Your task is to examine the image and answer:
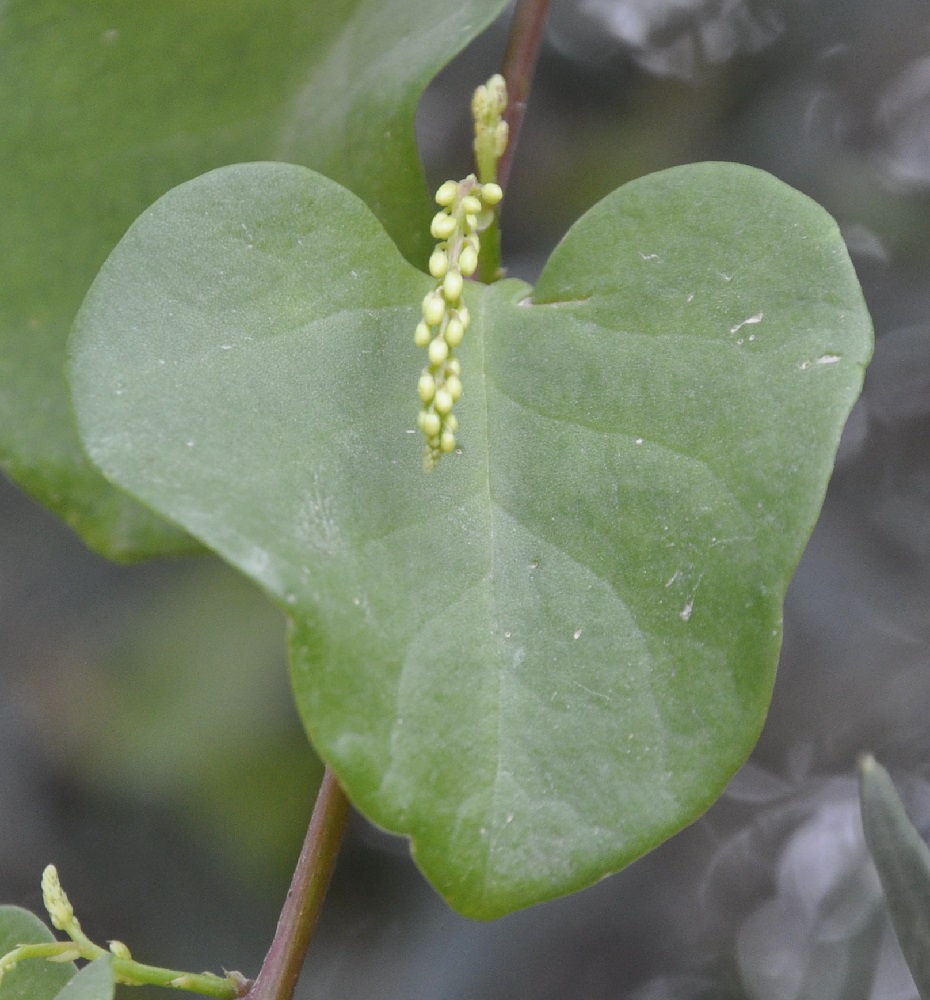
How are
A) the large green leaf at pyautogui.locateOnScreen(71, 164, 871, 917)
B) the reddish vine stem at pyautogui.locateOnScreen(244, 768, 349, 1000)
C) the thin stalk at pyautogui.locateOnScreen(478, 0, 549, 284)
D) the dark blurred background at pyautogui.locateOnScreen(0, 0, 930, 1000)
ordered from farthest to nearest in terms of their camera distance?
the dark blurred background at pyautogui.locateOnScreen(0, 0, 930, 1000), the thin stalk at pyautogui.locateOnScreen(478, 0, 549, 284), the reddish vine stem at pyautogui.locateOnScreen(244, 768, 349, 1000), the large green leaf at pyautogui.locateOnScreen(71, 164, 871, 917)

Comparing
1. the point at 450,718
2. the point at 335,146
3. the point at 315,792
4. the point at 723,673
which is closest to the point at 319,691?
the point at 450,718

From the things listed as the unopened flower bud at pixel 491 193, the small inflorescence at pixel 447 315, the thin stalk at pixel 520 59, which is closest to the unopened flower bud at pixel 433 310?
the small inflorescence at pixel 447 315

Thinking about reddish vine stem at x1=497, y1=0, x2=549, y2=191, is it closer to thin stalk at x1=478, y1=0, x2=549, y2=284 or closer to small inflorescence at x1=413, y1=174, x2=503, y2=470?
thin stalk at x1=478, y1=0, x2=549, y2=284

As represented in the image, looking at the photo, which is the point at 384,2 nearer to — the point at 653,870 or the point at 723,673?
the point at 723,673

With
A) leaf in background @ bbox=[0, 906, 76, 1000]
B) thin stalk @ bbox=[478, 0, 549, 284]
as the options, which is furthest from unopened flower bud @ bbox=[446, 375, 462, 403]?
leaf in background @ bbox=[0, 906, 76, 1000]

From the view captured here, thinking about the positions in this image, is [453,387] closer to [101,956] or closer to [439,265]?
[439,265]
